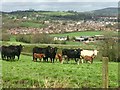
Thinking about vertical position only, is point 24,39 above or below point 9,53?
below

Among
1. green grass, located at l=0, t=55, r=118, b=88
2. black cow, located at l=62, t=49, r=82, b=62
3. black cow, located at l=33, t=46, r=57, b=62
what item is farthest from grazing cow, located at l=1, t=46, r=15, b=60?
green grass, located at l=0, t=55, r=118, b=88

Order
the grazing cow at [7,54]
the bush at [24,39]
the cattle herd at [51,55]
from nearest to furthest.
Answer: the grazing cow at [7,54], the cattle herd at [51,55], the bush at [24,39]

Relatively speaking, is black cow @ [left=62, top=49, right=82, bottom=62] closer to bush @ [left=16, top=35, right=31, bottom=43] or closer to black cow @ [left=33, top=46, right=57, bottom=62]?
black cow @ [left=33, top=46, right=57, bottom=62]

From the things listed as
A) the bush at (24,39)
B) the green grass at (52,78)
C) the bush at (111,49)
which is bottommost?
the bush at (24,39)

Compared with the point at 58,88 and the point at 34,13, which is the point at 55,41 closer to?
the point at 58,88

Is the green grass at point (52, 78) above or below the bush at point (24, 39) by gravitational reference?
above

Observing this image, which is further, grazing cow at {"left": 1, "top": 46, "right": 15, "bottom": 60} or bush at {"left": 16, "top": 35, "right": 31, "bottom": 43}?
bush at {"left": 16, "top": 35, "right": 31, "bottom": 43}

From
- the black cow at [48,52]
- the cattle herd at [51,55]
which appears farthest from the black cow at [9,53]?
the black cow at [48,52]

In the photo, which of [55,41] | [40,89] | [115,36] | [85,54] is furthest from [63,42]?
[40,89]

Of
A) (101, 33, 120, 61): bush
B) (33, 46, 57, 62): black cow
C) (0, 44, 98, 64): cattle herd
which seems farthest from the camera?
(101, 33, 120, 61): bush

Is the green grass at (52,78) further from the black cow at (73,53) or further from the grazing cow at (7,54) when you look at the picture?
the black cow at (73,53)

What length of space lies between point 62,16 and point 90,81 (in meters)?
87.9

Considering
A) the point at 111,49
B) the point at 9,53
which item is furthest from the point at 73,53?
the point at 111,49

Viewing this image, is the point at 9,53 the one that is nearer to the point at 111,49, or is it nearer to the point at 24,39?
the point at 111,49
